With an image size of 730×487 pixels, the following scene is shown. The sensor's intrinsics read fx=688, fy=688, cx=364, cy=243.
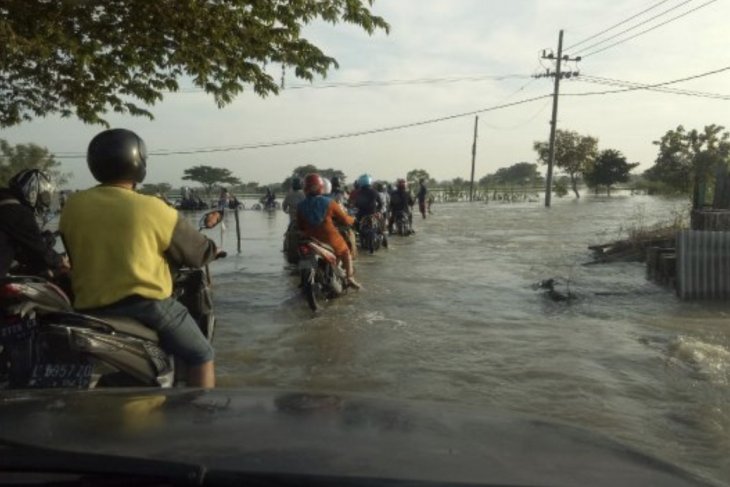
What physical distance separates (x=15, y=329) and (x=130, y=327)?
890mm

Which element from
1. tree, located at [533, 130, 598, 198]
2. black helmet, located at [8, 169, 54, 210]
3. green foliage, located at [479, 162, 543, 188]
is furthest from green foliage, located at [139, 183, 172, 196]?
green foliage, located at [479, 162, 543, 188]

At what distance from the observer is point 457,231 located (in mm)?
23062

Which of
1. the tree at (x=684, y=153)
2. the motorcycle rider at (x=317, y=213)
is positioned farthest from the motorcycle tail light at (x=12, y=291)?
the tree at (x=684, y=153)

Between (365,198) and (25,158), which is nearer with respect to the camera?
(365,198)

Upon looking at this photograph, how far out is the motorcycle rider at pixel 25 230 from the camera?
15.0ft

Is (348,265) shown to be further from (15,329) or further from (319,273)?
(15,329)

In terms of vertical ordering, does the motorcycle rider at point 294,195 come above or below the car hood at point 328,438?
above

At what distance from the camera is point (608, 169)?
6169 centimetres

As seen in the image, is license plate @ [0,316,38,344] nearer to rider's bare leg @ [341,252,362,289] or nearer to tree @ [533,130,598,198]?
rider's bare leg @ [341,252,362,289]

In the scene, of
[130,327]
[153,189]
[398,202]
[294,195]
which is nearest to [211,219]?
[130,327]

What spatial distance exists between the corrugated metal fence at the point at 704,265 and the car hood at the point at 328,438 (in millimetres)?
7975

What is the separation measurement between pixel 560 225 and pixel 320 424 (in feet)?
80.1

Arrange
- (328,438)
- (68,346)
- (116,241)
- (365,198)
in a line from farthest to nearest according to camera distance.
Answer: (365,198) → (116,241) → (68,346) → (328,438)

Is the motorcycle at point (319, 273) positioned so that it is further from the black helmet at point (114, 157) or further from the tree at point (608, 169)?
the tree at point (608, 169)
